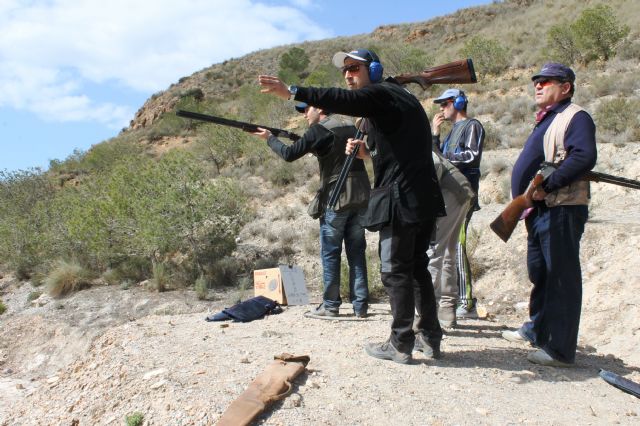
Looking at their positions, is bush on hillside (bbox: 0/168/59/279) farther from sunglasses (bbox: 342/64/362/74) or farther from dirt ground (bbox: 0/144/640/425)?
sunglasses (bbox: 342/64/362/74)

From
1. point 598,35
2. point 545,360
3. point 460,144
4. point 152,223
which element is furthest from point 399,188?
point 598,35

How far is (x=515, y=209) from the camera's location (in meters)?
3.93

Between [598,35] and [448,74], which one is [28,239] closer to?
[448,74]

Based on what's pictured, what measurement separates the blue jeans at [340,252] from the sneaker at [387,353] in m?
1.43

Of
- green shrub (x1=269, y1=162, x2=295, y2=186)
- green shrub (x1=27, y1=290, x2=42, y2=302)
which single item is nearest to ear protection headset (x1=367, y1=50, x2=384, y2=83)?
green shrub (x1=27, y1=290, x2=42, y2=302)

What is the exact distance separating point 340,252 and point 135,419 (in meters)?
2.57

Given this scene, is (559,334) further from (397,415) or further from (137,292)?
(137,292)

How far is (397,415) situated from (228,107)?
33.0 m

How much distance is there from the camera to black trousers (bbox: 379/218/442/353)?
11.6 ft

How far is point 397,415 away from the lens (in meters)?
2.96

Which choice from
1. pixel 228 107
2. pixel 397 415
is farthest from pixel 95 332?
pixel 228 107

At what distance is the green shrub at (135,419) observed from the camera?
3098 mm

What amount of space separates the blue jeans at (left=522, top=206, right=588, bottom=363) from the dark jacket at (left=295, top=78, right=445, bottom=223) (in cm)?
83

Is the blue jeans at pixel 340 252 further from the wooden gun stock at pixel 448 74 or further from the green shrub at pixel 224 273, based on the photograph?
the green shrub at pixel 224 273
